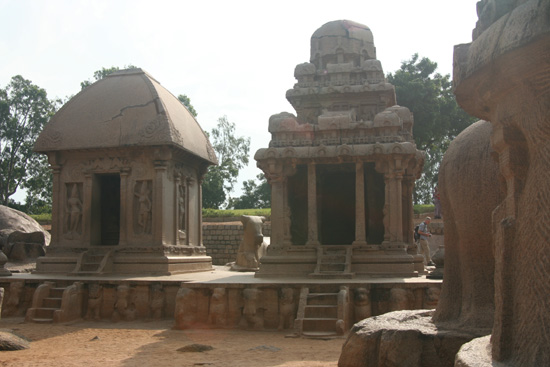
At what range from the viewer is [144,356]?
7.66 m

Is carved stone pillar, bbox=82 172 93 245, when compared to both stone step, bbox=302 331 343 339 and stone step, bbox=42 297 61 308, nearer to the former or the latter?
stone step, bbox=42 297 61 308

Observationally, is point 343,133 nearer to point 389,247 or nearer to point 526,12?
point 389,247

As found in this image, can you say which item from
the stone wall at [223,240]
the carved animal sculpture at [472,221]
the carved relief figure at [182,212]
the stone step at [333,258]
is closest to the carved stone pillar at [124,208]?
the carved relief figure at [182,212]

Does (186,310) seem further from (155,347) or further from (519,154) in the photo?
(519,154)

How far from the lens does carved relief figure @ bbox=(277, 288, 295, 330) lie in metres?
9.88

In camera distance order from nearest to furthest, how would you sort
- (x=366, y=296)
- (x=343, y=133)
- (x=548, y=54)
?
(x=548, y=54) → (x=366, y=296) → (x=343, y=133)

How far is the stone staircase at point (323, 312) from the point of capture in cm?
893

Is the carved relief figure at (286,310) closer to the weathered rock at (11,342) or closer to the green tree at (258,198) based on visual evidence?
the weathered rock at (11,342)

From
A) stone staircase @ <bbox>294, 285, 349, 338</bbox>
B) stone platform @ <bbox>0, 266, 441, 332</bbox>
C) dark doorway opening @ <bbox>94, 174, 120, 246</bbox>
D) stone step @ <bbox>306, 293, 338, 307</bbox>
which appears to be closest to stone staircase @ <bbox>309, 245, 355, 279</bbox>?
stone platform @ <bbox>0, 266, 441, 332</bbox>

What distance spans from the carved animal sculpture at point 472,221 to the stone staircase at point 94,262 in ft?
33.4

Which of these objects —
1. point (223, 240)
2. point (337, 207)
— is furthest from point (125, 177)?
point (223, 240)

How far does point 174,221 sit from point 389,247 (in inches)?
229

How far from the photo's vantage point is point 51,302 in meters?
11.6

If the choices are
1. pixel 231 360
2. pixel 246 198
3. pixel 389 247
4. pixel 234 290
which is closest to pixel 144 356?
pixel 231 360
